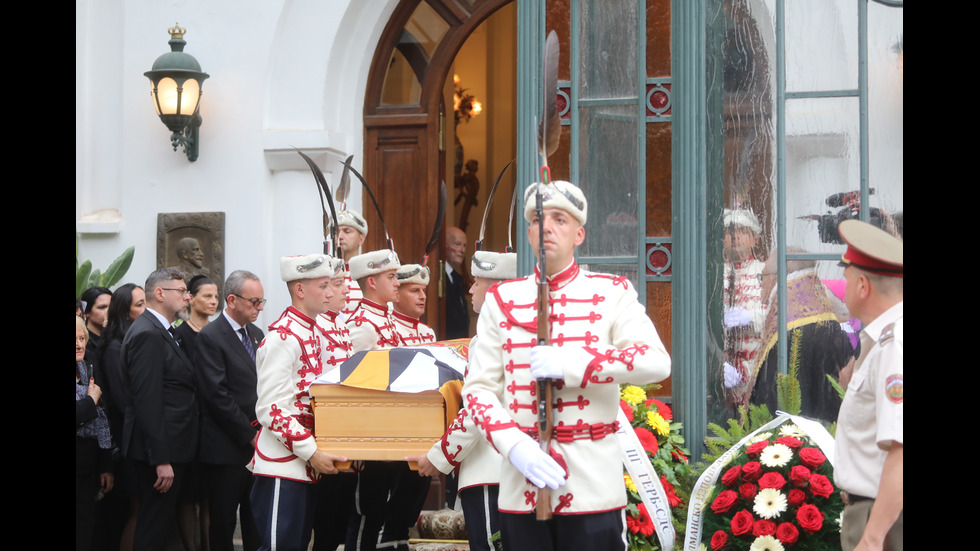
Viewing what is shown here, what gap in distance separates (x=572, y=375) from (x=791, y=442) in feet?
4.74

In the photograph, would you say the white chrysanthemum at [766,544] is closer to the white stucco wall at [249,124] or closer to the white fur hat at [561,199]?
the white fur hat at [561,199]

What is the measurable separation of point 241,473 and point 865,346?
13.7 ft

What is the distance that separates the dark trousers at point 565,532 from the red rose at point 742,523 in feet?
2.53

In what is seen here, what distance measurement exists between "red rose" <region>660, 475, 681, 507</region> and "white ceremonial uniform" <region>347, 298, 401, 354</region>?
181 cm

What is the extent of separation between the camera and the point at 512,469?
3.93 metres

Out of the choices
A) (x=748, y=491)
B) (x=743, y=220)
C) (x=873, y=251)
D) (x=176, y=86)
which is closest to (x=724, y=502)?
(x=748, y=491)

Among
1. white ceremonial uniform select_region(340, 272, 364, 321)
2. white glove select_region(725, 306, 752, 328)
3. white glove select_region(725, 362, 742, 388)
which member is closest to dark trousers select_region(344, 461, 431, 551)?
white ceremonial uniform select_region(340, 272, 364, 321)

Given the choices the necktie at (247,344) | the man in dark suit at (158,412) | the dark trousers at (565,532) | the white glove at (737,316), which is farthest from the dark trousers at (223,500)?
the dark trousers at (565,532)

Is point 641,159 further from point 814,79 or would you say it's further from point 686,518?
point 686,518

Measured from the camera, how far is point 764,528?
14.6ft

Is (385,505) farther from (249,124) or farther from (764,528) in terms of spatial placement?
(249,124)

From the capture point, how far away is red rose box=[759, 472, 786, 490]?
14.8 ft

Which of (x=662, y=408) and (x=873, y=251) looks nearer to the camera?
(x=873, y=251)

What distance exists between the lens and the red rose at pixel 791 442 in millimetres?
4641
